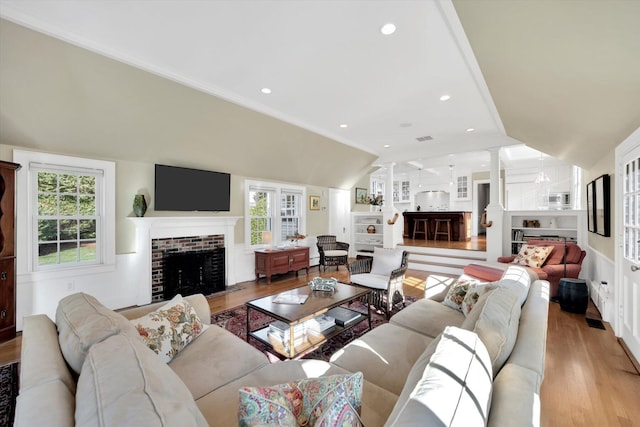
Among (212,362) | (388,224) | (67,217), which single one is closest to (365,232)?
(388,224)

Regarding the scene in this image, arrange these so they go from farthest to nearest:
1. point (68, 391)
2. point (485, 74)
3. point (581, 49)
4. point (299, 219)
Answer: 1. point (299, 219)
2. point (485, 74)
3. point (581, 49)
4. point (68, 391)

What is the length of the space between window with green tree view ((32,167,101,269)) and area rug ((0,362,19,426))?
139cm

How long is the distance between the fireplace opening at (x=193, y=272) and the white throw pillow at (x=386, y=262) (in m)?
2.76

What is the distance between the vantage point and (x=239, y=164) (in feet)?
16.7

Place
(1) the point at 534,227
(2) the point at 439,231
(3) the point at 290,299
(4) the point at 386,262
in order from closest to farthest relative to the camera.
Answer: (3) the point at 290,299 < (4) the point at 386,262 < (1) the point at 534,227 < (2) the point at 439,231

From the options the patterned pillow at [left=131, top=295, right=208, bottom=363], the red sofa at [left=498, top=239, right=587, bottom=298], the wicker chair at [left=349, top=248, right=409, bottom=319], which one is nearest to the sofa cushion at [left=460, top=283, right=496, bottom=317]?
the wicker chair at [left=349, top=248, right=409, bottom=319]

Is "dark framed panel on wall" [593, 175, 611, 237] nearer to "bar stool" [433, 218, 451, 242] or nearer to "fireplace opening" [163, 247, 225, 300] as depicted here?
"bar stool" [433, 218, 451, 242]

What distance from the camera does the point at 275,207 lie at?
6.07m

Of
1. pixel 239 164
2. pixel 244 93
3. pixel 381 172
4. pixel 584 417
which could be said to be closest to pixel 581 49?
pixel 584 417

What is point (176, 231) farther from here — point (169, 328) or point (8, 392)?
point (169, 328)

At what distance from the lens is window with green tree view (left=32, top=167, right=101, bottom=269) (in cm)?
339

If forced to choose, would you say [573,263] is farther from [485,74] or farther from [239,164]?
[239,164]

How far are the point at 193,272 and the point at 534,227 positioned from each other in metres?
6.67

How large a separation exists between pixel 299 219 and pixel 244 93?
356cm
